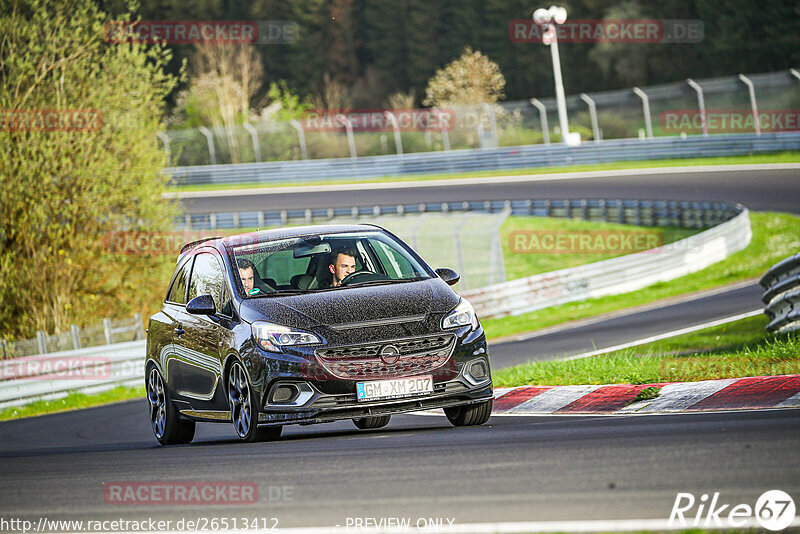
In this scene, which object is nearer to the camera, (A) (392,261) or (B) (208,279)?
(A) (392,261)

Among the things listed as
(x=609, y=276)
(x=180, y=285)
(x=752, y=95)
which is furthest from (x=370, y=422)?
(x=752, y=95)

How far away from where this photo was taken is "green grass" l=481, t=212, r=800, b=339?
24672 mm

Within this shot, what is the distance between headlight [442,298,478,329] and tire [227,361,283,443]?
1.51m

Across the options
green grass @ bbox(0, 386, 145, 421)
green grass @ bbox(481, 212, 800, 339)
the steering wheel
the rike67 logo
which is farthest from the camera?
green grass @ bbox(481, 212, 800, 339)

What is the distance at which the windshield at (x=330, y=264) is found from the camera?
9820 mm

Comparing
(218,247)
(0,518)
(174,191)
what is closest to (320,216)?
(174,191)

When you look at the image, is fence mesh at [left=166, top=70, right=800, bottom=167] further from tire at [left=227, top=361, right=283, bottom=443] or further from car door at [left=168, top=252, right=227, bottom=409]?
tire at [left=227, top=361, right=283, bottom=443]

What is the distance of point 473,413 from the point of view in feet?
31.4
